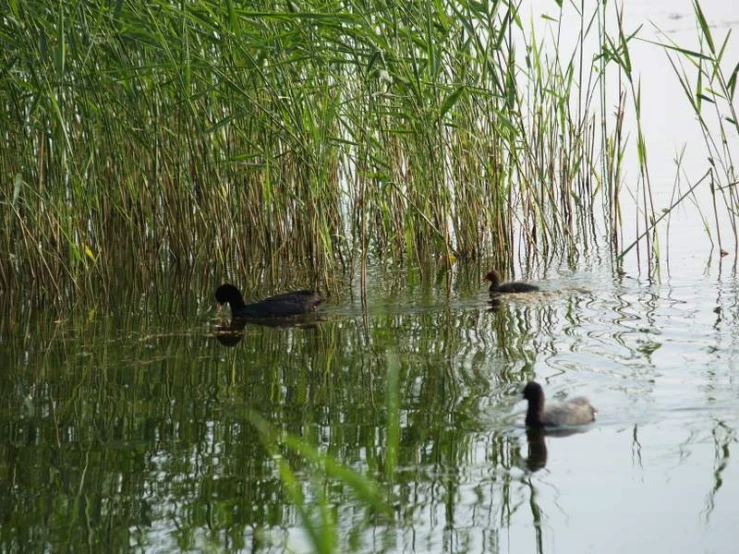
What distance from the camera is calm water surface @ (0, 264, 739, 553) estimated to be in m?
4.45

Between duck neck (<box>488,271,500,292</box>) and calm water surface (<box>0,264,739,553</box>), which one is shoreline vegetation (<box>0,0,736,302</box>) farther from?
calm water surface (<box>0,264,739,553</box>)

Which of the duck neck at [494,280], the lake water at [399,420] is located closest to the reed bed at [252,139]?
the duck neck at [494,280]

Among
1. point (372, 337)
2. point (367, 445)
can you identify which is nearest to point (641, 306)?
point (372, 337)

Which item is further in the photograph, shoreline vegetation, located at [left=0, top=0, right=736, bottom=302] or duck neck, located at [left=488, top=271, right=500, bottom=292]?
duck neck, located at [left=488, top=271, right=500, bottom=292]

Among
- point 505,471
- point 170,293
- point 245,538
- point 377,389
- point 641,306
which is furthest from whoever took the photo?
point 170,293

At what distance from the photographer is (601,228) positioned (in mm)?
13180

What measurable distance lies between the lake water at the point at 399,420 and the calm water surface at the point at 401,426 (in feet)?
0.04

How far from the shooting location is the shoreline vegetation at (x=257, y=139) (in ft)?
27.2

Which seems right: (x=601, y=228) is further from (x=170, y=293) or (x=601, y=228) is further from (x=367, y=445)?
(x=367, y=445)

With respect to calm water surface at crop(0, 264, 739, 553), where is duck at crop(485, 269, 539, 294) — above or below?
above

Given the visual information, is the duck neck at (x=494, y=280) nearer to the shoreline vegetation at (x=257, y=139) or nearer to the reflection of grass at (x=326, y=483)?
the shoreline vegetation at (x=257, y=139)

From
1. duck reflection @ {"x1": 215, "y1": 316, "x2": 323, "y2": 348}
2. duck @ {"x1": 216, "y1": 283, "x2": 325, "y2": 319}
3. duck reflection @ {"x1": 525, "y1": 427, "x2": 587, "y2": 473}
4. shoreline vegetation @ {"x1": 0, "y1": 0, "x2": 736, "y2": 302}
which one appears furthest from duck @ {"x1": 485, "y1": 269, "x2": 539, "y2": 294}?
duck reflection @ {"x1": 525, "y1": 427, "x2": 587, "y2": 473}

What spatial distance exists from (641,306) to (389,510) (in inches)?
180

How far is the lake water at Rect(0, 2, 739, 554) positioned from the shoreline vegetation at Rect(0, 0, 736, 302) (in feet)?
2.79
